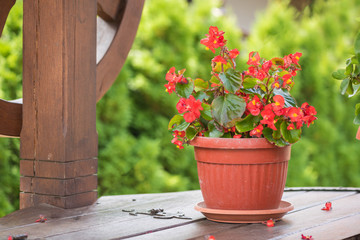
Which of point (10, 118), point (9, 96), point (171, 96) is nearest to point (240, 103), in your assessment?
point (10, 118)

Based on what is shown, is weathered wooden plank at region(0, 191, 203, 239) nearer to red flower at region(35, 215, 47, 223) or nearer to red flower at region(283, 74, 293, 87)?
red flower at region(35, 215, 47, 223)

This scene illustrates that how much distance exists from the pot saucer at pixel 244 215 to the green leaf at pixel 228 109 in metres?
0.24

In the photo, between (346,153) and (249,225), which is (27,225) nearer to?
(249,225)

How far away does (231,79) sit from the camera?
1.35m

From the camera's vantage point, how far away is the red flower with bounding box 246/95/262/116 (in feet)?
4.31

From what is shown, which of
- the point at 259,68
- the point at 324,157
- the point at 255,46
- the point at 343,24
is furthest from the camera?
the point at 343,24

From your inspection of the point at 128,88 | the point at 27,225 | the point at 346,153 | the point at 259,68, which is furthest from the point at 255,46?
the point at 27,225

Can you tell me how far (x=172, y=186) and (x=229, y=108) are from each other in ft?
6.58

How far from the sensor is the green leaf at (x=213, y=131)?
140 cm

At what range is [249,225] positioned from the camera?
4.50ft

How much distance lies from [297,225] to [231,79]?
429mm

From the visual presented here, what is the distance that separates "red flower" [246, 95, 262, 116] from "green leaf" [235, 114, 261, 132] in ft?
0.10

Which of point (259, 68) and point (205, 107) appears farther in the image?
point (259, 68)

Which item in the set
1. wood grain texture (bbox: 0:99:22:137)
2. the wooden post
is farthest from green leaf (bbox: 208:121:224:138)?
wood grain texture (bbox: 0:99:22:137)
